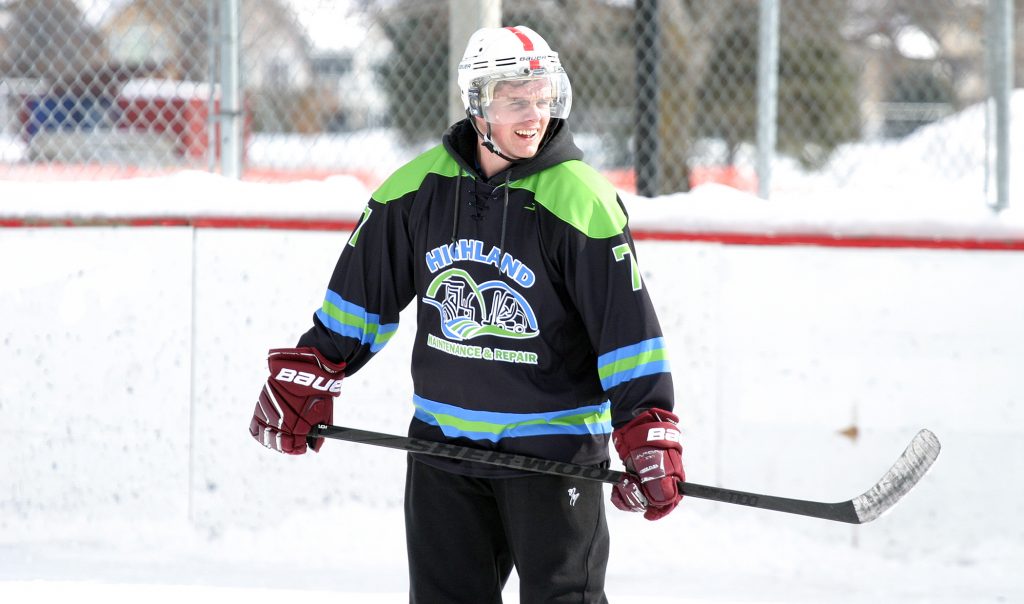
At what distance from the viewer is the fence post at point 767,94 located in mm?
3549

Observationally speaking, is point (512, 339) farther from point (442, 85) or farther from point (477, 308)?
point (442, 85)

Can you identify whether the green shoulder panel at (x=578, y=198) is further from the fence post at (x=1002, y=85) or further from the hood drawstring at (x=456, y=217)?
the fence post at (x=1002, y=85)

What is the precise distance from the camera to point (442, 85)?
7449 millimetres

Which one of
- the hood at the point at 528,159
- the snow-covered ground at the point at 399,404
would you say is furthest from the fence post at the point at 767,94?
the hood at the point at 528,159

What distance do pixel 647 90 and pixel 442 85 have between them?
12.2 ft

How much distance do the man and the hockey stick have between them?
4 cm

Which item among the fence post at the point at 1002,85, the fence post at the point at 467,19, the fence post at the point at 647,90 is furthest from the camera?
the fence post at the point at 647,90

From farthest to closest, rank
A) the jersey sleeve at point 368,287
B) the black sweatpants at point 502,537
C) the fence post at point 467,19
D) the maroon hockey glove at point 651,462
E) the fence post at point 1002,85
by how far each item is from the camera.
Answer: the fence post at point 467,19
the fence post at point 1002,85
the jersey sleeve at point 368,287
the black sweatpants at point 502,537
the maroon hockey glove at point 651,462

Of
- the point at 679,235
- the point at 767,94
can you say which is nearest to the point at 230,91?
the point at 679,235

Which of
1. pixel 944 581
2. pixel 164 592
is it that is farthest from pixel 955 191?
pixel 164 592

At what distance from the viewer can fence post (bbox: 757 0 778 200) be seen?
11.6 ft

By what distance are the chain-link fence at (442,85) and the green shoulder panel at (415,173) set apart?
5.29ft

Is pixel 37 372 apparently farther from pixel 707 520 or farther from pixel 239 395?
pixel 707 520

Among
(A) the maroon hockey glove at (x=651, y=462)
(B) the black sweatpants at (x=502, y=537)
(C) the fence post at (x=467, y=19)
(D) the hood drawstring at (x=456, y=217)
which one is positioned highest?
(C) the fence post at (x=467, y=19)
